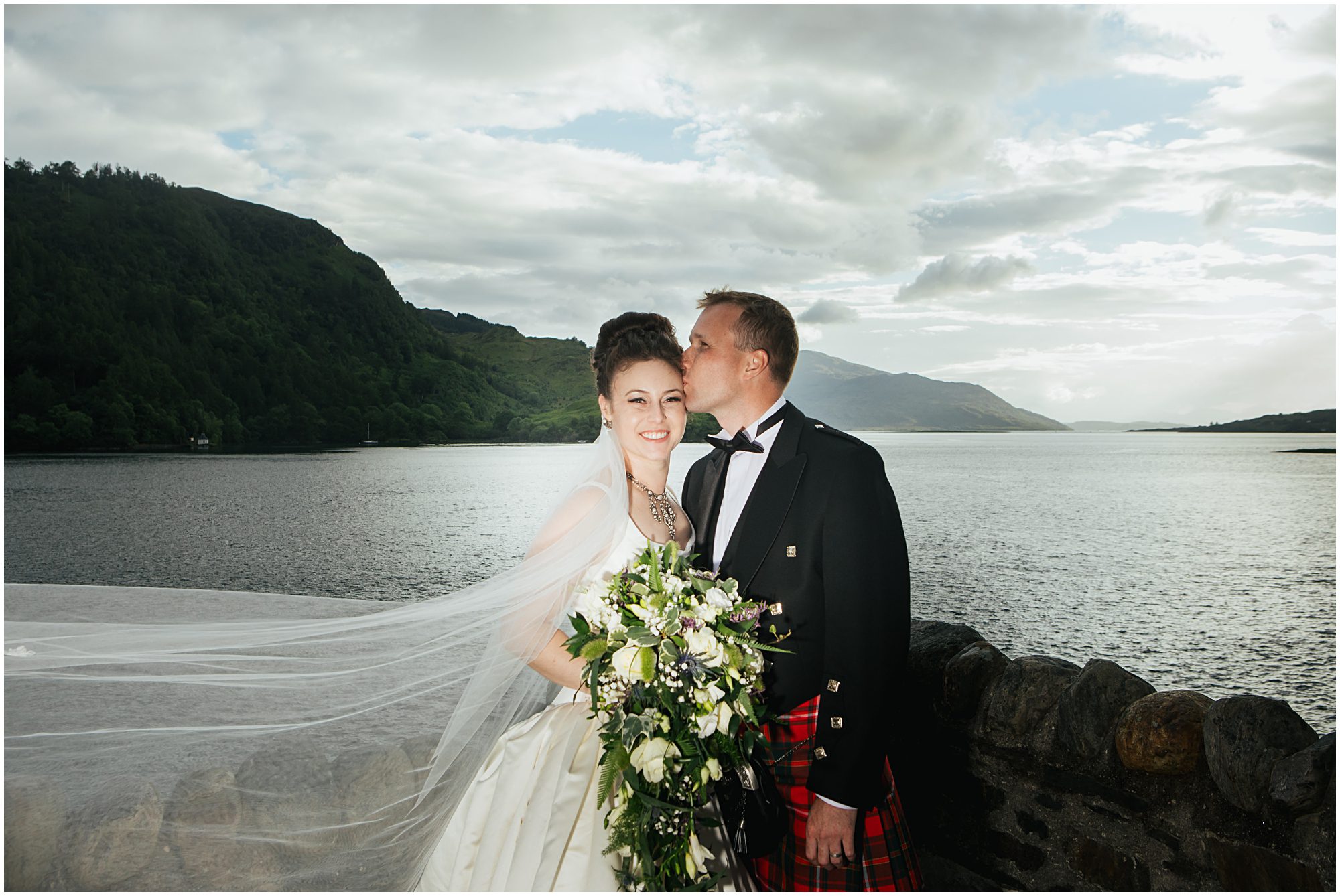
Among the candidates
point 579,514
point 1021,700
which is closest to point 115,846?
point 579,514

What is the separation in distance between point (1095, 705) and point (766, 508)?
5.41ft

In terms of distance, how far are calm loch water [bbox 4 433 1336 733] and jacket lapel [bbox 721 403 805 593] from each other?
77cm

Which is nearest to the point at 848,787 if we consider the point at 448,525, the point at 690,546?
the point at 690,546

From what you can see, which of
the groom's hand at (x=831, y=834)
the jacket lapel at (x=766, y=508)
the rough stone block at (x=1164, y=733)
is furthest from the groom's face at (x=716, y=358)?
the rough stone block at (x=1164, y=733)

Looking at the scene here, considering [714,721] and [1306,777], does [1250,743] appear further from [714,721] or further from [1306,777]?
[714,721]

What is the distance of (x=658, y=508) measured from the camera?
2820mm

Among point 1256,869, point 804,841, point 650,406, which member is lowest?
point 1256,869

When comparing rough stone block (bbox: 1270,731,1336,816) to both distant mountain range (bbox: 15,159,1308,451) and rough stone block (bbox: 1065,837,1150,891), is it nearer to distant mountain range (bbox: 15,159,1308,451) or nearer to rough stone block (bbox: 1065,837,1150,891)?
rough stone block (bbox: 1065,837,1150,891)

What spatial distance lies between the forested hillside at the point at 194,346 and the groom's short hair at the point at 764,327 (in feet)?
167

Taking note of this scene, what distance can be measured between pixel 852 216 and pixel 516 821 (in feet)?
173

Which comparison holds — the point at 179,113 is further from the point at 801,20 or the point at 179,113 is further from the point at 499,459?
the point at 801,20

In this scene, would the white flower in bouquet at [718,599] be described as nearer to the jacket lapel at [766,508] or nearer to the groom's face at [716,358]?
the jacket lapel at [766,508]

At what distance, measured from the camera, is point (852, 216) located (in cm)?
5122

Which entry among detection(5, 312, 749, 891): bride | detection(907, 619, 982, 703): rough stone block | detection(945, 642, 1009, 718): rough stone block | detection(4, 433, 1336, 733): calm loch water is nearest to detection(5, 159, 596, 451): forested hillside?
detection(4, 433, 1336, 733): calm loch water
